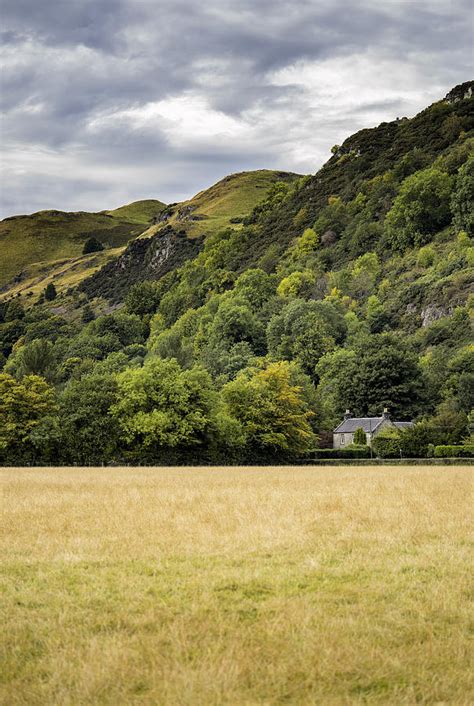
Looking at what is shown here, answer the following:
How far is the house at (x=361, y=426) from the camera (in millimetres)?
94244

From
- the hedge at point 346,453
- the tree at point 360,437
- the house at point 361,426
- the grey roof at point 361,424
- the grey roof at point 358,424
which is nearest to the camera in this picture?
the hedge at point 346,453

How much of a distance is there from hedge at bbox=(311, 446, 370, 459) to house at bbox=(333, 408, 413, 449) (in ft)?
43.3

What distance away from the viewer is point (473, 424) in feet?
271

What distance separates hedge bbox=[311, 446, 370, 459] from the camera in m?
77.7

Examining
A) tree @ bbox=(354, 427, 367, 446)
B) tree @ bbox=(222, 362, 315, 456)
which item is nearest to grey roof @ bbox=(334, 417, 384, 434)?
tree @ bbox=(354, 427, 367, 446)

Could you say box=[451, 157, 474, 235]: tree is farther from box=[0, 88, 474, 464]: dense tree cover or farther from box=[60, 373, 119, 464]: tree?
box=[60, 373, 119, 464]: tree

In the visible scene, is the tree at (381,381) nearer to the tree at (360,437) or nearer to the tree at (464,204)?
the tree at (360,437)

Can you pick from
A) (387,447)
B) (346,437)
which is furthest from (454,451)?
(346,437)

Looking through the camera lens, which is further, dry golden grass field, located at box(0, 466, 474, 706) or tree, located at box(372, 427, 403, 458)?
tree, located at box(372, 427, 403, 458)

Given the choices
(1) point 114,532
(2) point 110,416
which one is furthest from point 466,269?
(1) point 114,532

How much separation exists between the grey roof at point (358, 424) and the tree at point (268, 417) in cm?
2011

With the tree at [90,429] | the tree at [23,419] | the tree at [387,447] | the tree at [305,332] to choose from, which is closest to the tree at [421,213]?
the tree at [305,332]

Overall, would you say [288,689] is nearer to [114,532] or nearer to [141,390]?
[114,532]

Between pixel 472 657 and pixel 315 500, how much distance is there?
16569 mm
